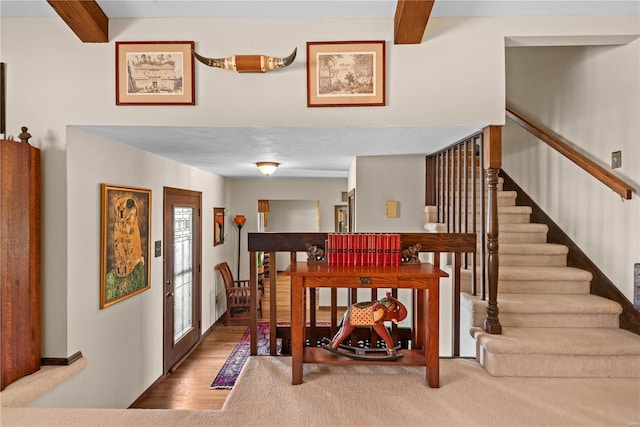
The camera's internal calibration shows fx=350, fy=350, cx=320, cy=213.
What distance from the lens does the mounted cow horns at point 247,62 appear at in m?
2.04

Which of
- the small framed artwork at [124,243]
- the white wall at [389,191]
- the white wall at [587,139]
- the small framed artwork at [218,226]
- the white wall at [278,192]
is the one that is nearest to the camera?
the white wall at [587,139]

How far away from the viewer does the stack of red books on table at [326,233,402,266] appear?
2.01 metres

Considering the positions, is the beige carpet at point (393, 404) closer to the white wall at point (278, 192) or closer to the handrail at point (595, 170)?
the handrail at point (595, 170)

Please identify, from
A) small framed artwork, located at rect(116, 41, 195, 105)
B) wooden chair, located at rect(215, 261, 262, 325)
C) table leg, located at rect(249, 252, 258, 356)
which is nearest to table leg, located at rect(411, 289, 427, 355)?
table leg, located at rect(249, 252, 258, 356)

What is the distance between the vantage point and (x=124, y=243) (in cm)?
295

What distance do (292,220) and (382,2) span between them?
26.6ft

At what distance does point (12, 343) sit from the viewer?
6.51 feet

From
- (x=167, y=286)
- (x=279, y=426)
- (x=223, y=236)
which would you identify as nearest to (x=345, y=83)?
(x=279, y=426)

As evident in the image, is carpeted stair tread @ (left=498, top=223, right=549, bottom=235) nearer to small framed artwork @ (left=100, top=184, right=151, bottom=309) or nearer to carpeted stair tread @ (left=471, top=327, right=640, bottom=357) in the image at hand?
carpeted stair tread @ (left=471, top=327, right=640, bottom=357)

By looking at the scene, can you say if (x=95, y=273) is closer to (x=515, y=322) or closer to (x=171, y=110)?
(x=171, y=110)

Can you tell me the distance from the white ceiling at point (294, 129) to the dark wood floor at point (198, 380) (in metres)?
2.41

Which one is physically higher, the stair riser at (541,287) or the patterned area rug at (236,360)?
the stair riser at (541,287)

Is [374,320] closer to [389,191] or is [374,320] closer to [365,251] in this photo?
[365,251]

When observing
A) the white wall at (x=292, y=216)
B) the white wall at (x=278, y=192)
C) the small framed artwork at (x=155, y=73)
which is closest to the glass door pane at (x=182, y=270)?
the white wall at (x=278, y=192)
